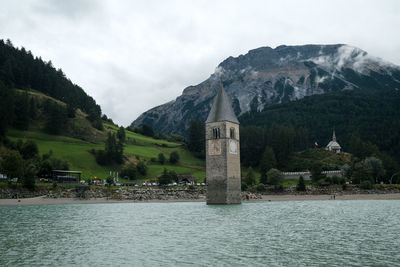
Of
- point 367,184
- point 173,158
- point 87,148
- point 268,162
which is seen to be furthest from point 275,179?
point 87,148

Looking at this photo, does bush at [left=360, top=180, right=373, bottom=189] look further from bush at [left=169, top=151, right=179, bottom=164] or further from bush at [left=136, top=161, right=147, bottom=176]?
bush at [left=169, top=151, right=179, bottom=164]

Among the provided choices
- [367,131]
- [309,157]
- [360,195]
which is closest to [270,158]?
[309,157]

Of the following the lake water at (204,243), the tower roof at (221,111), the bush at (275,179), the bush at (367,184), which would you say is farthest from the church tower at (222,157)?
the bush at (367,184)

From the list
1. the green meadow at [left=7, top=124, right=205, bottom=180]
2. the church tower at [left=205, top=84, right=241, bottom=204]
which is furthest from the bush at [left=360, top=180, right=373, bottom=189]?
the green meadow at [left=7, top=124, right=205, bottom=180]

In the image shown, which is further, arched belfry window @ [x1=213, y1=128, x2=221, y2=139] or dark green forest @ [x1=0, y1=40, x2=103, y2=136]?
dark green forest @ [x1=0, y1=40, x2=103, y2=136]

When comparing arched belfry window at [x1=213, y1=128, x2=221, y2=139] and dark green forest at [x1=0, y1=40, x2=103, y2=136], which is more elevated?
dark green forest at [x1=0, y1=40, x2=103, y2=136]

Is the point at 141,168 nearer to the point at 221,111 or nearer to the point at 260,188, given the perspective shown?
the point at 260,188

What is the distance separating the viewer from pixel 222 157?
60.4m

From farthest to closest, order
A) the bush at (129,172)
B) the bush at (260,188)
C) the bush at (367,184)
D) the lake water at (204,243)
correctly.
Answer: the bush at (129,172), the bush at (260,188), the bush at (367,184), the lake water at (204,243)

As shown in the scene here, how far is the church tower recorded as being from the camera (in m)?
60.0

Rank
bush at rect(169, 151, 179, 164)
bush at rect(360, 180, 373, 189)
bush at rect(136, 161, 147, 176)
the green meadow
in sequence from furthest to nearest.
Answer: bush at rect(169, 151, 179, 164)
bush at rect(136, 161, 147, 176)
the green meadow
bush at rect(360, 180, 373, 189)

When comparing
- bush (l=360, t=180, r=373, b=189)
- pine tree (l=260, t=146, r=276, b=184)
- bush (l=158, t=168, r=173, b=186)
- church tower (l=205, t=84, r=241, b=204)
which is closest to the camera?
church tower (l=205, t=84, r=241, b=204)

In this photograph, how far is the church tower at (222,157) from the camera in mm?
60000

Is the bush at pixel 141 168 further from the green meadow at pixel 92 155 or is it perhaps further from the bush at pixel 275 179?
the bush at pixel 275 179
